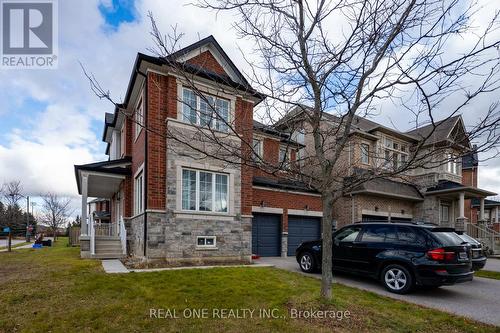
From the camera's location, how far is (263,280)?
322 inches

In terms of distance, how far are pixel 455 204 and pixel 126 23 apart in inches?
908

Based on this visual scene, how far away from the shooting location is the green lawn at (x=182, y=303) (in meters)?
4.97

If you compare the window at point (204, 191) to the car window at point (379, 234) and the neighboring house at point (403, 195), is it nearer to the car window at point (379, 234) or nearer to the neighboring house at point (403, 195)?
the car window at point (379, 234)

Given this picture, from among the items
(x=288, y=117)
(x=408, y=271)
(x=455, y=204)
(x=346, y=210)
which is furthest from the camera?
(x=455, y=204)

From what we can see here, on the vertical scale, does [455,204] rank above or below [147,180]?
below

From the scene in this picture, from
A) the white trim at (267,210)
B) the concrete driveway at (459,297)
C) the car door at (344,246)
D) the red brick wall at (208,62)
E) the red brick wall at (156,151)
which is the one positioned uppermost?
the red brick wall at (208,62)

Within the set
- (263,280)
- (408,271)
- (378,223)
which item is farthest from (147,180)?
(408,271)

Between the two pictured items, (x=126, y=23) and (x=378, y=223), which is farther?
(x=378, y=223)

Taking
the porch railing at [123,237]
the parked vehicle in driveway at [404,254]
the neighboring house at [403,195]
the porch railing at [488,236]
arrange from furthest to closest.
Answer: the porch railing at [488,236] < the neighboring house at [403,195] < the porch railing at [123,237] < the parked vehicle in driveway at [404,254]

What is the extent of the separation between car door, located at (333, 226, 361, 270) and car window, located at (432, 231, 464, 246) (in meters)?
2.00

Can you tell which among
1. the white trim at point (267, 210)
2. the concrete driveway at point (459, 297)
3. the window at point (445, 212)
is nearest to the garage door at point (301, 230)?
the white trim at point (267, 210)

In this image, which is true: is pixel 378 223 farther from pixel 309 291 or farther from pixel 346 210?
pixel 346 210

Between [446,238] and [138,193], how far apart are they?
1005cm

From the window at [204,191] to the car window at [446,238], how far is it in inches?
275
